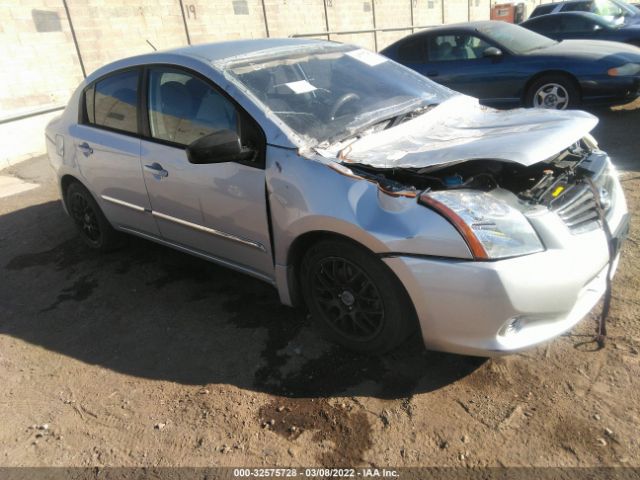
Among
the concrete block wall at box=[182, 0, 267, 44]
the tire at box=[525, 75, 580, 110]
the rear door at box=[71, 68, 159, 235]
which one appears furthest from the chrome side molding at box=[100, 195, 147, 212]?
the concrete block wall at box=[182, 0, 267, 44]

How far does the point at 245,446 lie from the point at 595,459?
1485 millimetres

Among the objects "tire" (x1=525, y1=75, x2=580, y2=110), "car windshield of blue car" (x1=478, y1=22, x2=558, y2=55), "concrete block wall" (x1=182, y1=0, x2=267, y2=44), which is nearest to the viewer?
"tire" (x1=525, y1=75, x2=580, y2=110)

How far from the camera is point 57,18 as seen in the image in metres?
9.06

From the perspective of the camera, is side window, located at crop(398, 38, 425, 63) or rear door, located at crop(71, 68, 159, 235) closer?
rear door, located at crop(71, 68, 159, 235)

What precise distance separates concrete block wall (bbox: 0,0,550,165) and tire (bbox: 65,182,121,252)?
2.07 meters

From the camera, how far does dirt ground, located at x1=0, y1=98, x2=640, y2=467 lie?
2.31 metres

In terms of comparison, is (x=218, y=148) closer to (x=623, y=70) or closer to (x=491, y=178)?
(x=491, y=178)

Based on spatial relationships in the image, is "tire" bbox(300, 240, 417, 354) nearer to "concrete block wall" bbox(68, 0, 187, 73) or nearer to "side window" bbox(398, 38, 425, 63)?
"side window" bbox(398, 38, 425, 63)

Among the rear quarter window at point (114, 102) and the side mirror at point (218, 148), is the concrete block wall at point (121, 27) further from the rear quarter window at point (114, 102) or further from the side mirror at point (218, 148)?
the side mirror at point (218, 148)

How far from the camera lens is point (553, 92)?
702cm

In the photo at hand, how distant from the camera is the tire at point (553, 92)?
22.7ft

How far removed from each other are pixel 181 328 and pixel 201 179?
3.19ft

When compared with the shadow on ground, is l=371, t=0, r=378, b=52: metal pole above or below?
above

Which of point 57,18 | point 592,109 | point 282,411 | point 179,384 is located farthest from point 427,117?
point 57,18
